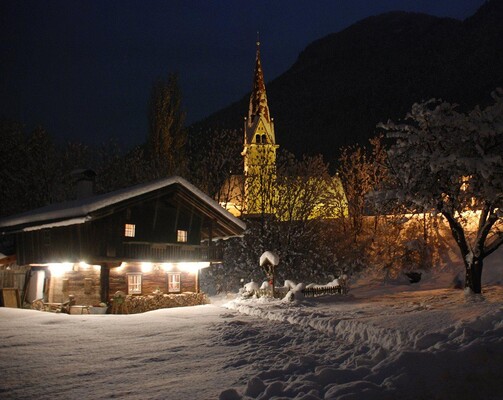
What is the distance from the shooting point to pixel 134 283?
82.8 ft

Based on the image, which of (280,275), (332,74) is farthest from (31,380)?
(332,74)

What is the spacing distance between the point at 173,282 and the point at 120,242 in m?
4.43

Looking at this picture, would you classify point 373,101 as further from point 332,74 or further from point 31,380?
point 31,380

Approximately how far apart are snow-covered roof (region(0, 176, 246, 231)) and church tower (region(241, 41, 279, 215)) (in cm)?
1454

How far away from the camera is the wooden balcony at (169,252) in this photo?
80.0 feet

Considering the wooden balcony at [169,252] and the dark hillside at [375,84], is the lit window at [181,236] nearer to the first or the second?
the wooden balcony at [169,252]

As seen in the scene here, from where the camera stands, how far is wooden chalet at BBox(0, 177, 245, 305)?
23234 millimetres

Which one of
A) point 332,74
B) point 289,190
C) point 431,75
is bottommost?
point 289,190

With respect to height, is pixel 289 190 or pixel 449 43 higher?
pixel 449 43

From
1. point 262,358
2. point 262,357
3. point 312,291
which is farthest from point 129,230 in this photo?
point 262,358

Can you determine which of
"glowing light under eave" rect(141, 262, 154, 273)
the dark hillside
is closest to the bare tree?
"glowing light under eave" rect(141, 262, 154, 273)

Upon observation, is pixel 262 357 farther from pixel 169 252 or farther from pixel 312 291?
pixel 312 291

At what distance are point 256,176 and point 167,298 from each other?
1958 centimetres

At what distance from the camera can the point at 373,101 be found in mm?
123500
